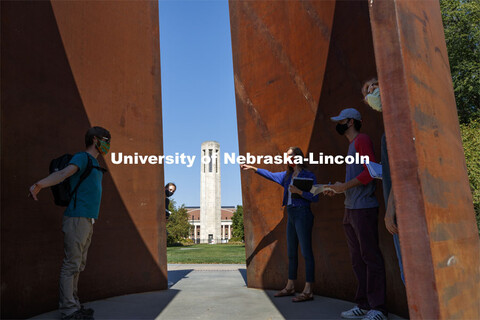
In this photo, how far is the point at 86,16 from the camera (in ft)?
14.2

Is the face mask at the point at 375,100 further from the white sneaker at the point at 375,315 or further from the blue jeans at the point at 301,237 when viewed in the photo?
the blue jeans at the point at 301,237

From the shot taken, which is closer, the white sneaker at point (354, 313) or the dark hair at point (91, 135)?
the white sneaker at point (354, 313)

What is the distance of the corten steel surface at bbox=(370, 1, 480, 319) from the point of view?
161 cm

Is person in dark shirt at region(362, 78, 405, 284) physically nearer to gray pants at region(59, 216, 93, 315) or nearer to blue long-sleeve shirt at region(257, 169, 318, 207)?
blue long-sleeve shirt at region(257, 169, 318, 207)

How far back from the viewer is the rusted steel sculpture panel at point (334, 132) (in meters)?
1.67

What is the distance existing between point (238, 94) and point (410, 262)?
14.3 ft

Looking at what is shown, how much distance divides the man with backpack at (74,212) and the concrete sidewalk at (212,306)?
1.09 ft

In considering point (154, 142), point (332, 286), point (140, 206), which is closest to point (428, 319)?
point (332, 286)

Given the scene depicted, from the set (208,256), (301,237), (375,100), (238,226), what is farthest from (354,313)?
(238,226)

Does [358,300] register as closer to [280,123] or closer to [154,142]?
[280,123]

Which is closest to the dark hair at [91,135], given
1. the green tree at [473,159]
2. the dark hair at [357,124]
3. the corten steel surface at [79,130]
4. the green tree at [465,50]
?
the corten steel surface at [79,130]

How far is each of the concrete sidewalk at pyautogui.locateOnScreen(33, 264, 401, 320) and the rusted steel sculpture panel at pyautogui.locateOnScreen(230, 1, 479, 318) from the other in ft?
1.42

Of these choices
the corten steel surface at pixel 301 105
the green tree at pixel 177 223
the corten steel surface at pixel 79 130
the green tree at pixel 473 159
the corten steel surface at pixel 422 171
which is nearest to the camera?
the corten steel surface at pixel 422 171

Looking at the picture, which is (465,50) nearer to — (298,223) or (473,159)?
(473,159)
